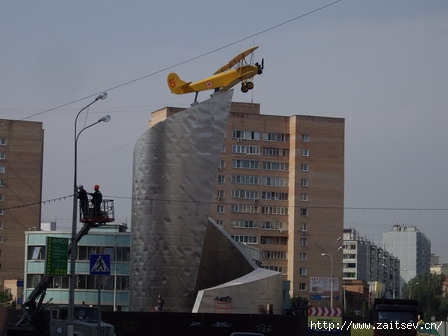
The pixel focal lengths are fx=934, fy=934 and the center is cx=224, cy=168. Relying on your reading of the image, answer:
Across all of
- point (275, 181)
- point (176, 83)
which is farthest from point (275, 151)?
point (176, 83)

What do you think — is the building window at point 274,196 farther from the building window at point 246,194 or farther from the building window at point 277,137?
the building window at point 277,137

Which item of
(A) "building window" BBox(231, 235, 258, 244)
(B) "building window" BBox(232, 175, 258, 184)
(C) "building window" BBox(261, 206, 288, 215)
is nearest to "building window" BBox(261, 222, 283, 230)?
(C) "building window" BBox(261, 206, 288, 215)

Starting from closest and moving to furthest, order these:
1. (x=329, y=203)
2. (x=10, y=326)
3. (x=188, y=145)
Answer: (x=10, y=326) < (x=188, y=145) < (x=329, y=203)

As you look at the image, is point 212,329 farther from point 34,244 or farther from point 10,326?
point 34,244

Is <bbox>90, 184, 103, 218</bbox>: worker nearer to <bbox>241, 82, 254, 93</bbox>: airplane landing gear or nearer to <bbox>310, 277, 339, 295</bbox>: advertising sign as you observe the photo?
<bbox>241, 82, 254, 93</bbox>: airplane landing gear

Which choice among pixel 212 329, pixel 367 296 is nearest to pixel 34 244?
pixel 212 329

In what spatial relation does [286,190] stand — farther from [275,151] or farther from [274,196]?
[275,151]

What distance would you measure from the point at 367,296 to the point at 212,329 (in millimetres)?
105304

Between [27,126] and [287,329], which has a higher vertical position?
[27,126]

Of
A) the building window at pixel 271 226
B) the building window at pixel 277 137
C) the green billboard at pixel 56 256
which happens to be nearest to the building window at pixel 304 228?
the building window at pixel 271 226

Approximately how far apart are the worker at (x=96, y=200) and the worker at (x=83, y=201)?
0.29m

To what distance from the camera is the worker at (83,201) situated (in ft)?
124

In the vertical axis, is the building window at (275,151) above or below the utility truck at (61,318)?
above

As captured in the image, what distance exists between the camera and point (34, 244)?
3100 inches
